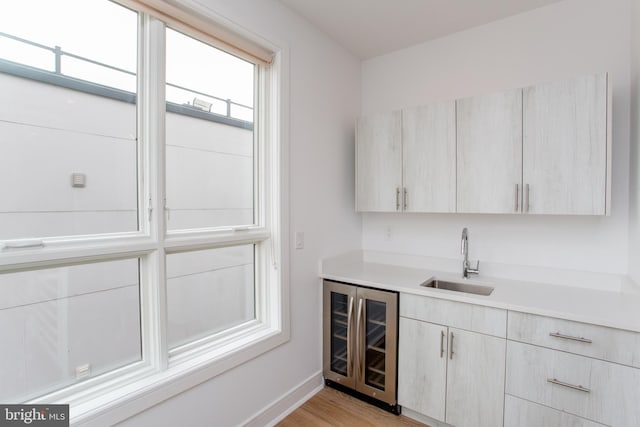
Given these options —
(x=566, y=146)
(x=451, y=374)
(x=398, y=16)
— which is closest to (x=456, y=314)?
(x=451, y=374)

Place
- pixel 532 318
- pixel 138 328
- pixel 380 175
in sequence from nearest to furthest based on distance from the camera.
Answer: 1. pixel 138 328
2. pixel 532 318
3. pixel 380 175

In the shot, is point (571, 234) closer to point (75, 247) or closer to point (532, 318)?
point (532, 318)

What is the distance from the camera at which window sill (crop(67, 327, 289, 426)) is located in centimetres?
127

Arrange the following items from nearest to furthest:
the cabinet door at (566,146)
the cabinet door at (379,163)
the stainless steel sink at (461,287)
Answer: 1. the cabinet door at (566,146)
2. the stainless steel sink at (461,287)
3. the cabinet door at (379,163)

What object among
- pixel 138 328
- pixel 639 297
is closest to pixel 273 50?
pixel 138 328

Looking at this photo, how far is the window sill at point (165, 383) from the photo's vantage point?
4.16 ft

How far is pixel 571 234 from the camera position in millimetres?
2061

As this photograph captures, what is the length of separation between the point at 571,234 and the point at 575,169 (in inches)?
21.1

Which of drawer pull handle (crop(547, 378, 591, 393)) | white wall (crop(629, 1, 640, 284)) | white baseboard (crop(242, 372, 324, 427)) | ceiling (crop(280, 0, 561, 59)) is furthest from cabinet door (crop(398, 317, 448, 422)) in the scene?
ceiling (crop(280, 0, 561, 59))

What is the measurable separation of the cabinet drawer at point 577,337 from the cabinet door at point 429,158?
83 cm

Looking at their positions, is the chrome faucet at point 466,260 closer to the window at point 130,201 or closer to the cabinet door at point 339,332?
the cabinet door at point 339,332

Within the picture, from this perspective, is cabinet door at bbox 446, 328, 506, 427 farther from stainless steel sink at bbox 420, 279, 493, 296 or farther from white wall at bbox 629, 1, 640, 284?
white wall at bbox 629, 1, 640, 284

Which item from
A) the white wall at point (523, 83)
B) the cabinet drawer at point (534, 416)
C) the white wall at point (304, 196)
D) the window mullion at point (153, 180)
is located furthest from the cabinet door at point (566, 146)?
the window mullion at point (153, 180)

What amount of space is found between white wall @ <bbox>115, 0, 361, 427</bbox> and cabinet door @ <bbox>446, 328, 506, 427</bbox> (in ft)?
3.30
